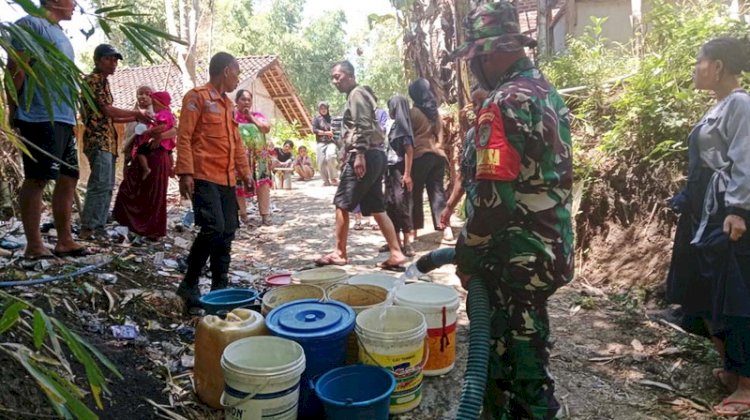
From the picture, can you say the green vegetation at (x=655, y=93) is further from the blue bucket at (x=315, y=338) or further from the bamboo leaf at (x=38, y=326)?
the bamboo leaf at (x=38, y=326)

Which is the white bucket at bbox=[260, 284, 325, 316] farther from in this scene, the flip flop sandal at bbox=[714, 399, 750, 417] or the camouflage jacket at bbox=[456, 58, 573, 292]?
the flip flop sandal at bbox=[714, 399, 750, 417]

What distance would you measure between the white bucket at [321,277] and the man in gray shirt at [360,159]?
158cm

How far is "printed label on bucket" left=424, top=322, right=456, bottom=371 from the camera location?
2994 millimetres

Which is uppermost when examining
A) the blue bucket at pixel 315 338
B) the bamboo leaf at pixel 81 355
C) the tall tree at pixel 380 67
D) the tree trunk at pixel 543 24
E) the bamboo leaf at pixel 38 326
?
the tall tree at pixel 380 67

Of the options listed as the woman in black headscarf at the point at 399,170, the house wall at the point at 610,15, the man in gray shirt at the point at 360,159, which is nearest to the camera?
the man in gray shirt at the point at 360,159

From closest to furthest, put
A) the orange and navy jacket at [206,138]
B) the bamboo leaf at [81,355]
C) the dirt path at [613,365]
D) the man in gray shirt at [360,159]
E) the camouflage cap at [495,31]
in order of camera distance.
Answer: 1. the bamboo leaf at [81,355]
2. the camouflage cap at [495,31]
3. the dirt path at [613,365]
4. the orange and navy jacket at [206,138]
5. the man in gray shirt at [360,159]

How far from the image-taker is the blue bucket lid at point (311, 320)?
8.41 feet

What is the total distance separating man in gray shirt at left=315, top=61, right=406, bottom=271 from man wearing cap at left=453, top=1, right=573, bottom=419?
272cm

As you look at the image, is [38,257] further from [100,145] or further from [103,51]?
[103,51]

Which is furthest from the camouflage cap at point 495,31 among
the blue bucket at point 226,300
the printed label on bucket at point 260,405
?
the blue bucket at point 226,300

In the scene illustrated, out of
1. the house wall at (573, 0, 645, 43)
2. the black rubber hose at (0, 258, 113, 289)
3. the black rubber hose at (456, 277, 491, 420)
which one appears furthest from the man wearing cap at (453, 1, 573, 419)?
the house wall at (573, 0, 645, 43)

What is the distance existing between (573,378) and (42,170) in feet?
12.6

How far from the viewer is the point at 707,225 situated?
2.77m

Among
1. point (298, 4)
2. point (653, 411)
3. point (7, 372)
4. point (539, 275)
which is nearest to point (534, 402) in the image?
point (539, 275)
